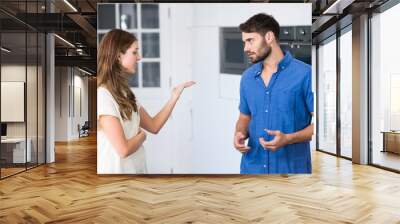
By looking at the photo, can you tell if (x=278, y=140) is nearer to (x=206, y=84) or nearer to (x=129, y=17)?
(x=206, y=84)

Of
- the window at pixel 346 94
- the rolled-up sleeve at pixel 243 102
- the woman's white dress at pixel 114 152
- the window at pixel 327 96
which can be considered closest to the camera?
the woman's white dress at pixel 114 152

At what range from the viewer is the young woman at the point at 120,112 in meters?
6.62

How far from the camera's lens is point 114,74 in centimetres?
666

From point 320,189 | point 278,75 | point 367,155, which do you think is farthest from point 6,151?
point 367,155

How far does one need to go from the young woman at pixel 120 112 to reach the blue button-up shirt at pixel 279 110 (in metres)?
1.04

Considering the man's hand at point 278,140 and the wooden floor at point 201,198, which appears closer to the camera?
the wooden floor at point 201,198

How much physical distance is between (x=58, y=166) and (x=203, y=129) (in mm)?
3549

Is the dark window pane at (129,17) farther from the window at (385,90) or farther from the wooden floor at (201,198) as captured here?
the window at (385,90)

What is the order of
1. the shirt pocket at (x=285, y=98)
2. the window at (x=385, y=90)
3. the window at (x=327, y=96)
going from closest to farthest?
the shirt pocket at (x=285, y=98), the window at (x=385, y=90), the window at (x=327, y=96)

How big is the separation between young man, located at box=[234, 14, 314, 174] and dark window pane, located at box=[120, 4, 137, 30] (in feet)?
5.64

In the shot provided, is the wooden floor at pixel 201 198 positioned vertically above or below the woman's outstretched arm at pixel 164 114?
below

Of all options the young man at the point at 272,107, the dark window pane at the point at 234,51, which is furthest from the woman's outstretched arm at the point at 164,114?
the young man at the point at 272,107

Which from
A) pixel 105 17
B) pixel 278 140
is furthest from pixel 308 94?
pixel 105 17

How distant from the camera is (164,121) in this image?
267 inches
